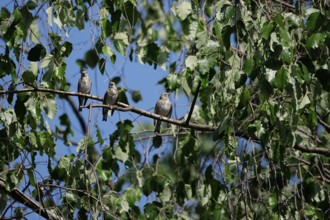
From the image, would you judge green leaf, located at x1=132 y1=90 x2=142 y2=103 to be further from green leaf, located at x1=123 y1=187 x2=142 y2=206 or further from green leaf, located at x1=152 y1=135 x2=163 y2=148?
green leaf, located at x1=123 y1=187 x2=142 y2=206

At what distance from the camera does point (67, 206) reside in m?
4.55

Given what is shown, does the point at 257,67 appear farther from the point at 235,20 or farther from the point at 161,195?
the point at 161,195

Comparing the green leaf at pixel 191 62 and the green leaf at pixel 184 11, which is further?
the green leaf at pixel 184 11

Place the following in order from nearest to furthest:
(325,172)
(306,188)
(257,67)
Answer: (257,67) → (306,188) → (325,172)

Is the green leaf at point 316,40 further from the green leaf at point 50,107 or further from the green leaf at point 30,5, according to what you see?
the green leaf at point 50,107

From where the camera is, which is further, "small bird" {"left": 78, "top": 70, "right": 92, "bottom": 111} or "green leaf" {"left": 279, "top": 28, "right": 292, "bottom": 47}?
"small bird" {"left": 78, "top": 70, "right": 92, "bottom": 111}

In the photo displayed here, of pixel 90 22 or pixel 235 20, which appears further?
pixel 90 22

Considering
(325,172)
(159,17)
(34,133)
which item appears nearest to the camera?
(34,133)

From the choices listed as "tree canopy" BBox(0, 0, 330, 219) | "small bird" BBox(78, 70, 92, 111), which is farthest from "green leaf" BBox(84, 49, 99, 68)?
"tree canopy" BBox(0, 0, 330, 219)

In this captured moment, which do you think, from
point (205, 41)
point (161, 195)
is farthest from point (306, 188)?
point (205, 41)

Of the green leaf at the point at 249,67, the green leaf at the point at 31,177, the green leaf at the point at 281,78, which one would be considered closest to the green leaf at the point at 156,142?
the green leaf at the point at 31,177

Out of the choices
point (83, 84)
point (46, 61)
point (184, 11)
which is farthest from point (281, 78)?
point (83, 84)

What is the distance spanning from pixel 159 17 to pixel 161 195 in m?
3.71

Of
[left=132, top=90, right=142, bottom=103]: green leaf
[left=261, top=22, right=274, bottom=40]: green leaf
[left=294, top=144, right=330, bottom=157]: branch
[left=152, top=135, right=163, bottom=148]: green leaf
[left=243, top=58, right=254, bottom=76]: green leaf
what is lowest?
[left=243, top=58, right=254, bottom=76]: green leaf
